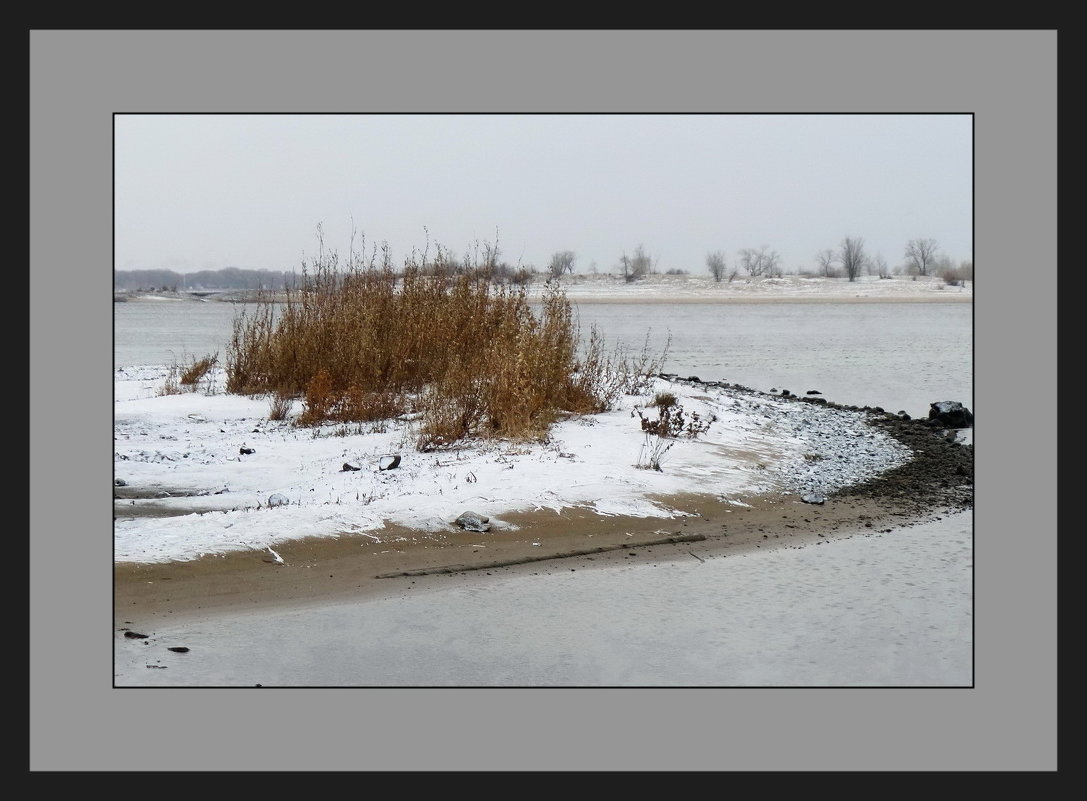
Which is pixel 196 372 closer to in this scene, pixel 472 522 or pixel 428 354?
pixel 428 354

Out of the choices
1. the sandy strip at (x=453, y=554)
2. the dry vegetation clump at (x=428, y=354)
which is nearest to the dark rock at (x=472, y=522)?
the sandy strip at (x=453, y=554)

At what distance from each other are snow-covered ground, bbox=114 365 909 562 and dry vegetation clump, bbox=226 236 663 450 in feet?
1.12

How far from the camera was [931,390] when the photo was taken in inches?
610

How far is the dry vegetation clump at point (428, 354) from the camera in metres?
9.35

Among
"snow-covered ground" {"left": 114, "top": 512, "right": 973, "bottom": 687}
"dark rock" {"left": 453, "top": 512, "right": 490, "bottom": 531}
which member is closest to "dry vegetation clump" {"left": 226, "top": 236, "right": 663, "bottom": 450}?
"dark rock" {"left": 453, "top": 512, "right": 490, "bottom": 531}

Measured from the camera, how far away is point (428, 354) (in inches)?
465

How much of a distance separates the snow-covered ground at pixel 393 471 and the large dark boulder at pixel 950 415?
4.17ft

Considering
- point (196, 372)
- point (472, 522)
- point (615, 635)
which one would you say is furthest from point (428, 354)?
point (615, 635)

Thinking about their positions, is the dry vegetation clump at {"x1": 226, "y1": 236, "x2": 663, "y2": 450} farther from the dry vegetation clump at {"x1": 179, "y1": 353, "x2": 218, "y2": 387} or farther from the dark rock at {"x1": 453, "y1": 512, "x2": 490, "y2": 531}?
the dark rock at {"x1": 453, "y1": 512, "x2": 490, "y2": 531}

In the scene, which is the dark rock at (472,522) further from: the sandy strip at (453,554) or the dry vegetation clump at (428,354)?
the dry vegetation clump at (428,354)

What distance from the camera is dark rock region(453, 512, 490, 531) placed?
263 inches

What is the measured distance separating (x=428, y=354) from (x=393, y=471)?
3.97 meters

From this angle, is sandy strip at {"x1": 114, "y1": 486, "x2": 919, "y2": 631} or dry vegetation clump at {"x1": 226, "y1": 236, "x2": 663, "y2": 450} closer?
sandy strip at {"x1": 114, "y1": 486, "x2": 919, "y2": 631}
